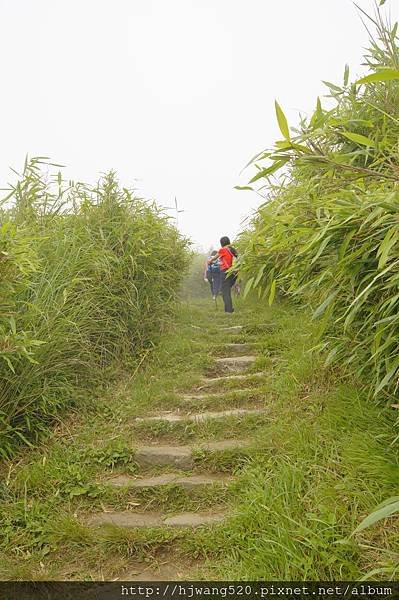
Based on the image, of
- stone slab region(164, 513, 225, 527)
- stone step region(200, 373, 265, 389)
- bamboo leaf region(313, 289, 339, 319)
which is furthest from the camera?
stone step region(200, 373, 265, 389)

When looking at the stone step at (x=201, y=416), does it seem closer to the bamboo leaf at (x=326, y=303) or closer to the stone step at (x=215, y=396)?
the stone step at (x=215, y=396)

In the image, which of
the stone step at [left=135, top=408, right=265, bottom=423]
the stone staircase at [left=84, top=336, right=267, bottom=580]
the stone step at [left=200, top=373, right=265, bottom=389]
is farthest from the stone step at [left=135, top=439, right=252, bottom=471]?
the stone step at [left=200, top=373, right=265, bottom=389]

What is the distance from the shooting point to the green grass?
2.05 meters

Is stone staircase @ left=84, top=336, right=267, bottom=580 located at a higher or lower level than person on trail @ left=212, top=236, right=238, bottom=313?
lower

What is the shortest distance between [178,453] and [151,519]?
603mm

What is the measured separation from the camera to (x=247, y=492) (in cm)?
261

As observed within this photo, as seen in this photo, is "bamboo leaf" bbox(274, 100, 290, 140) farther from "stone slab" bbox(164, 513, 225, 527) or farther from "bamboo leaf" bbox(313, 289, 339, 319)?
"stone slab" bbox(164, 513, 225, 527)

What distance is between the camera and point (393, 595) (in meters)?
1.72

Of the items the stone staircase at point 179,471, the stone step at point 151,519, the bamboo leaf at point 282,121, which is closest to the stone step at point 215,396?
the stone staircase at point 179,471

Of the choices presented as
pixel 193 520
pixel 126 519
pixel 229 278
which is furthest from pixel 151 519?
pixel 229 278

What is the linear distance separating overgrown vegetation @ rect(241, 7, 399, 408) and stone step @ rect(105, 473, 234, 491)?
121 cm

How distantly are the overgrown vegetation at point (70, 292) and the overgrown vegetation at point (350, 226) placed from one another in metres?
1.67

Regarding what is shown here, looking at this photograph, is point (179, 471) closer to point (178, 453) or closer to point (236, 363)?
point (178, 453)

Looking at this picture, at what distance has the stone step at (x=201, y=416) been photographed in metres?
3.63
